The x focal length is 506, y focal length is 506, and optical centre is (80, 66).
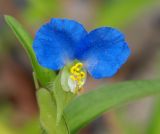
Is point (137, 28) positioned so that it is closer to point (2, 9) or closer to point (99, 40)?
point (2, 9)

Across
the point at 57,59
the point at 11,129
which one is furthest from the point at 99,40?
the point at 11,129

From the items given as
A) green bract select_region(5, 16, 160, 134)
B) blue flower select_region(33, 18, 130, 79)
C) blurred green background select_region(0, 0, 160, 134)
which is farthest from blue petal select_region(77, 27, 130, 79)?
blurred green background select_region(0, 0, 160, 134)

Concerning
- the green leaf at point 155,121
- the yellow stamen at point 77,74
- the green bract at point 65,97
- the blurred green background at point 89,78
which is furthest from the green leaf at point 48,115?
the blurred green background at point 89,78

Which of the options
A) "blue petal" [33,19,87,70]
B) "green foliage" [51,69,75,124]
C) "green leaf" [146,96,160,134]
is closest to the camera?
"blue petal" [33,19,87,70]

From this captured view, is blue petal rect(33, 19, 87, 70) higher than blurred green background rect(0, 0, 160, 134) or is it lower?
higher

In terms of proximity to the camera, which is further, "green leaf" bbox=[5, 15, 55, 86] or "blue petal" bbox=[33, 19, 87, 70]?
"green leaf" bbox=[5, 15, 55, 86]

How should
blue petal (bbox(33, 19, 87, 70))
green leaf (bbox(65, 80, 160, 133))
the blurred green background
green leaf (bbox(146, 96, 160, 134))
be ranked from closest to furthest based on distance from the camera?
blue petal (bbox(33, 19, 87, 70)) < green leaf (bbox(65, 80, 160, 133)) < green leaf (bbox(146, 96, 160, 134)) < the blurred green background

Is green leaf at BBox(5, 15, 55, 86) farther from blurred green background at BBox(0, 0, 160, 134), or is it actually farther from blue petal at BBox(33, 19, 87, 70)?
blurred green background at BBox(0, 0, 160, 134)

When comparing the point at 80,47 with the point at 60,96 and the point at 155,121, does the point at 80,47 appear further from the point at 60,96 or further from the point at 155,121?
the point at 155,121

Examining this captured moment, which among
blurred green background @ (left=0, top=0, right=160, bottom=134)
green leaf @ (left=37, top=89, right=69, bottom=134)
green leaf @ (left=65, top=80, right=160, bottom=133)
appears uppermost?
green leaf @ (left=37, top=89, right=69, bottom=134)
